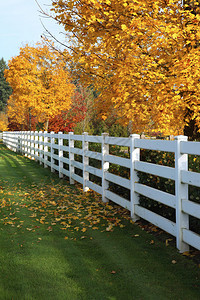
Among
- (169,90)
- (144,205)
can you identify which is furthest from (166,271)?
(169,90)

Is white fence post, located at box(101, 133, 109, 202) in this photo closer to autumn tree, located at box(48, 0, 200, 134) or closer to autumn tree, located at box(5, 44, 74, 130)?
autumn tree, located at box(48, 0, 200, 134)

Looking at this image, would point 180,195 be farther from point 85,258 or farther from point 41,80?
point 41,80

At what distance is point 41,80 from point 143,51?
1922cm

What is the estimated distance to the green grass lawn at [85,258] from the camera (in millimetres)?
3713

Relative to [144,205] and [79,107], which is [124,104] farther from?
[79,107]

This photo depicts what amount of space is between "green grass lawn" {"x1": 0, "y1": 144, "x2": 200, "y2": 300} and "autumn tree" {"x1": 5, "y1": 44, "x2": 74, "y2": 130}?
18128 millimetres

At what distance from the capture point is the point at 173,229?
16.2 ft

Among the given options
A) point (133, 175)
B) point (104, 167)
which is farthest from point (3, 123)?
point (133, 175)

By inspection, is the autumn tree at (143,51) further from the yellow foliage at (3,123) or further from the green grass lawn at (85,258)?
the yellow foliage at (3,123)

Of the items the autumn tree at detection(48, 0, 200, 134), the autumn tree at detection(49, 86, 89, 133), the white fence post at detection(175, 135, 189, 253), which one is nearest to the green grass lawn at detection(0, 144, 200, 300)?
the white fence post at detection(175, 135, 189, 253)

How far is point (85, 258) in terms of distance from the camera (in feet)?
15.5

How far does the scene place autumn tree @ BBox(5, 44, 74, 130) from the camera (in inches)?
996

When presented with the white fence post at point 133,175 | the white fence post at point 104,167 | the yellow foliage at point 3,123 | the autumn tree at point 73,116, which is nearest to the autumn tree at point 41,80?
the autumn tree at point 73,116

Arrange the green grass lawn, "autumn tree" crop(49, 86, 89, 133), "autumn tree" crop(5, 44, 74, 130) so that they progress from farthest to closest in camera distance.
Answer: "autumn tree" crop(49, 86, 89, 133) → "autumn tree" crop(5, 44, 74, 130) → the green grass lawn
